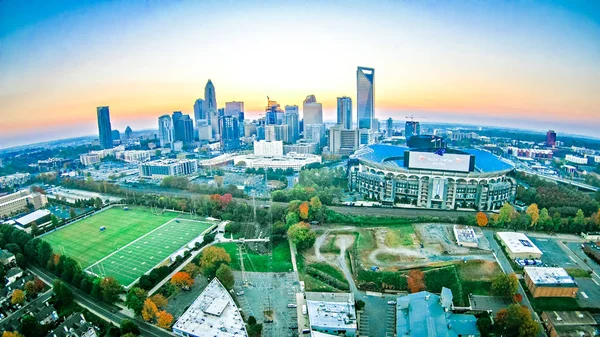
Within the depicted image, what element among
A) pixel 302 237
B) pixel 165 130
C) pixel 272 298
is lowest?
pixel 272 298

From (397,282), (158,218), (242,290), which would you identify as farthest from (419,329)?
(158,218)

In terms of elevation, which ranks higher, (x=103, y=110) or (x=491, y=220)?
(x=103, y=110)

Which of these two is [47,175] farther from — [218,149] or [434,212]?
[434,212]

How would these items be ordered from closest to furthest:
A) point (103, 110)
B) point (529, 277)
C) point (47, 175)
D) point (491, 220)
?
point (529, 277) → point (491, 220) → point (47, 175) → point (103, 110)

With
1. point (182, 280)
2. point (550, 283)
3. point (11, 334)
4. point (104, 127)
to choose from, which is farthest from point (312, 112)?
point (11, 334)

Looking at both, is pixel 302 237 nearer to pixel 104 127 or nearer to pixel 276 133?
pixel 276 133

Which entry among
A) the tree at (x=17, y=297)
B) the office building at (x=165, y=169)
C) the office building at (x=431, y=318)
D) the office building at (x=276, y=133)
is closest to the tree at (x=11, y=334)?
the tree at (x=17, y=297)
